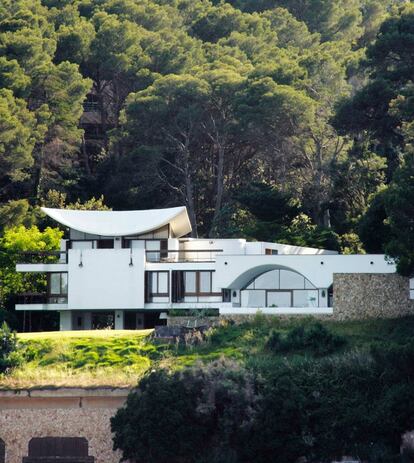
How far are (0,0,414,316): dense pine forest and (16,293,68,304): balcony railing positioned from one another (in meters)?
1.16

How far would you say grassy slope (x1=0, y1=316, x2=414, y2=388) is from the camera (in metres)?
39.2

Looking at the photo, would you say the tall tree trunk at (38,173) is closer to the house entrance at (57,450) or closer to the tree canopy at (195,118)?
the tree canopy at (195,118)

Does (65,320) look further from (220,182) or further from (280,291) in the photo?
(220,182)

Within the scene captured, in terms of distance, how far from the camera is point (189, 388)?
119 feet

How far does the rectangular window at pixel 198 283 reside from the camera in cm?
5041

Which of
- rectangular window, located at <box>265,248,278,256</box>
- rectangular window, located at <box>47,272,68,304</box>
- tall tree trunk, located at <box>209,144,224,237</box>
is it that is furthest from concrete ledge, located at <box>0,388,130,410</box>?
tall tree trunk, located at <box>209,144,224,237</box>

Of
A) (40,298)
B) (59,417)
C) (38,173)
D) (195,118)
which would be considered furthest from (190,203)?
(59,417)

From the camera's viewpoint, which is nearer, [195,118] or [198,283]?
[198,283]

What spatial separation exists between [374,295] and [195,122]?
76.1 feet

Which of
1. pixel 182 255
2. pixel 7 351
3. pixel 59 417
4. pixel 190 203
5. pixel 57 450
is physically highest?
pixel 190 203

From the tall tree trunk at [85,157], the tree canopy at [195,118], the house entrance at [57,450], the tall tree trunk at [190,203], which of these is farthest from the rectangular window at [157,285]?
the tall tree trunk at [85,157]

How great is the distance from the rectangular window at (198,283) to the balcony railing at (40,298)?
4.52 metres

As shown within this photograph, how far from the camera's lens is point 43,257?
55.1 m

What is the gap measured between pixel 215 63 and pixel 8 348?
31445 millimetres
